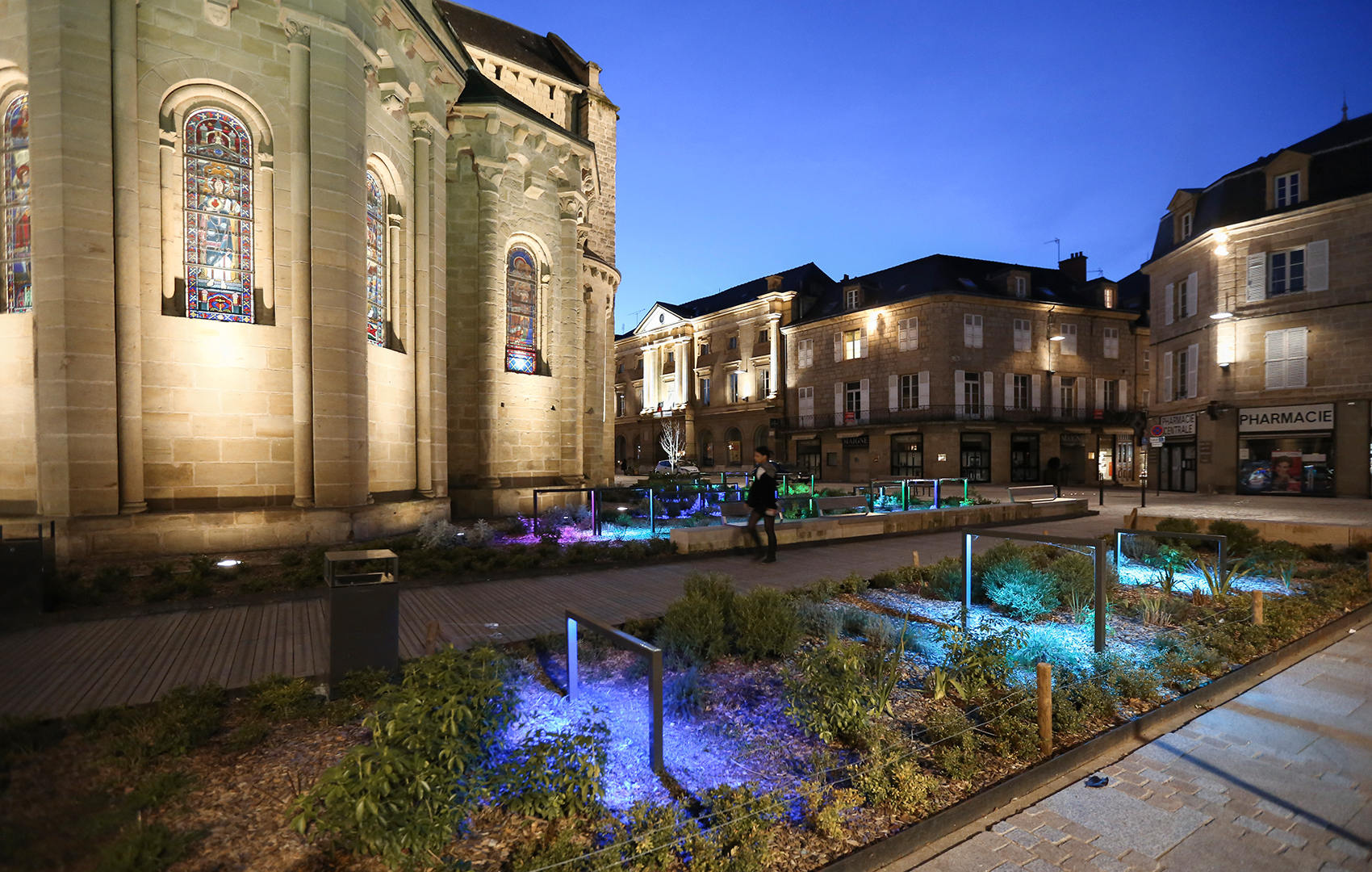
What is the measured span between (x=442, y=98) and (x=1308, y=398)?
30685mm

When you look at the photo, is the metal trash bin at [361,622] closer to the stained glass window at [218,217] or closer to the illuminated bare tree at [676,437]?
the stained glass window at [218,217]

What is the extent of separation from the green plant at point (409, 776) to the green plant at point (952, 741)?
103 inches

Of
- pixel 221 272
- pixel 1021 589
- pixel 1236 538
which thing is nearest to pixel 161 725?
pixel 1021 589

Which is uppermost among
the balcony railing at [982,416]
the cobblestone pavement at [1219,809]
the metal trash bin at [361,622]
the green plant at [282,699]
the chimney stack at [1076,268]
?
the chimney stack at [1076,268]

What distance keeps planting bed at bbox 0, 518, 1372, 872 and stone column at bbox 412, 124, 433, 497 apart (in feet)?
29.2

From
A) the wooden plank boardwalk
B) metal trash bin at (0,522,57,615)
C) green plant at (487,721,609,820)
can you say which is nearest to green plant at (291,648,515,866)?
green plant at (487,721,609,820)

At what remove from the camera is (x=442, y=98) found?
14.8 m

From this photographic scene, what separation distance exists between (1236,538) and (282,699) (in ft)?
44.5

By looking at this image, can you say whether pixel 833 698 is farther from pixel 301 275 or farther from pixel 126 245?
pixel 126 245

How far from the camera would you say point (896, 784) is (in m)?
3.47

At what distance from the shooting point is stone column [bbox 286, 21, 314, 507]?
416 inches

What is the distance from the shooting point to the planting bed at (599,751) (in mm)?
2762

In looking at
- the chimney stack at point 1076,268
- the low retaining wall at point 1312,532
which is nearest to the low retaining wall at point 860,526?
the low retaining wall at point 1312,532

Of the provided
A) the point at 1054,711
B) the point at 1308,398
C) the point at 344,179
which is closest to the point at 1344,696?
the point at 1054,711
